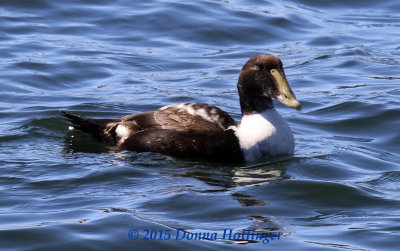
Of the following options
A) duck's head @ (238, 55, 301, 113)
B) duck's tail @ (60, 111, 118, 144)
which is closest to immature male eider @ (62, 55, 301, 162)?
duck's head @ (238, 55, 301, 113)

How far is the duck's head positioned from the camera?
866 cm

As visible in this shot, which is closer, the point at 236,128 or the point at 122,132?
the point at 236,128

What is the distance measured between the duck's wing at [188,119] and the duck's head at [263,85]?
0.27 meters

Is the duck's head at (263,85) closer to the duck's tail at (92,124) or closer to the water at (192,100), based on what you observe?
the water at (192,100)

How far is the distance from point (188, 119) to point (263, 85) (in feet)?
2.53

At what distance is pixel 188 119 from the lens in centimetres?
883

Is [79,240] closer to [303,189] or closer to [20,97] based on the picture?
[303,189]

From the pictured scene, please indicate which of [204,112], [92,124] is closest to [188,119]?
[204,112]

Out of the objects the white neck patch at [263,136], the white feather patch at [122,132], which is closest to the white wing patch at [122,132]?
the white feather patch at [122,132]

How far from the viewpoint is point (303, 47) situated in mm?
14023

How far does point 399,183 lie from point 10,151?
365 cm

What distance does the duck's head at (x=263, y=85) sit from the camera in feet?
28.4

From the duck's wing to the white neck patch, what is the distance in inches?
6.6

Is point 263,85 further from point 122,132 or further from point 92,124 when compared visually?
point 92,124
